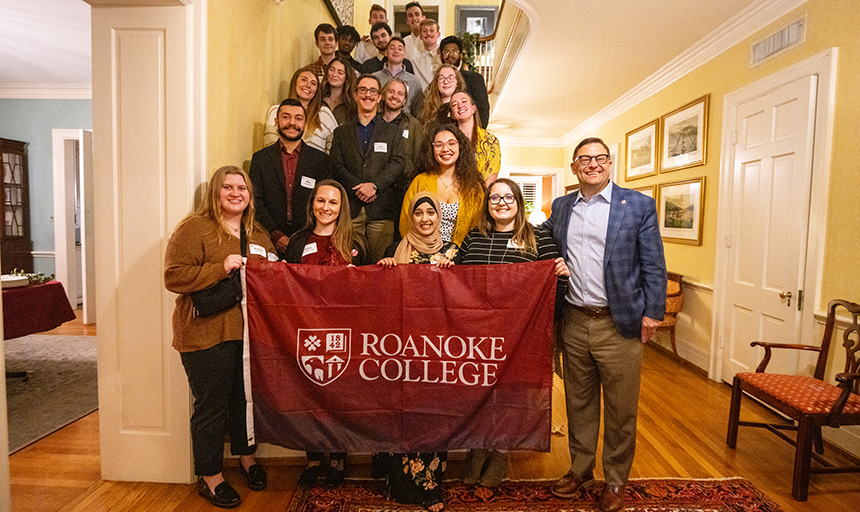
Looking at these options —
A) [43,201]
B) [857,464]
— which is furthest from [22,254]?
[857,464]

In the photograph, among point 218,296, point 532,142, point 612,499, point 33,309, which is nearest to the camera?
point 218,296

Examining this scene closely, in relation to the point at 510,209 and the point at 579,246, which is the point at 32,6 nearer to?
the point at 510,209

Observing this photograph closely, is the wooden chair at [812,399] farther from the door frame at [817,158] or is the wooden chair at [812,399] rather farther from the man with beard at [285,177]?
the man with beard at [285,177]

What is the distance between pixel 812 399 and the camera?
2312 millimetres

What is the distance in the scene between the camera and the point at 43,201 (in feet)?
20.4

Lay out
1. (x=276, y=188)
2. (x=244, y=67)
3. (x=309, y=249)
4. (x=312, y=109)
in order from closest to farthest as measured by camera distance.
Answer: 1. (x=309, y=249)
2. (x=276, y=188)
3. (x=244, y=67)
4. (x=312, y=109)

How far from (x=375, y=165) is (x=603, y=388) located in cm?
175

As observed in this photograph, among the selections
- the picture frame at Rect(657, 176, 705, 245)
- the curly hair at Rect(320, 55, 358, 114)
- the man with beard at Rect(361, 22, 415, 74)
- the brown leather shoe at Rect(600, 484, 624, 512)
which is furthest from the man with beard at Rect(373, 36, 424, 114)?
the picture frame at Rect(657, 176, 705, 245)

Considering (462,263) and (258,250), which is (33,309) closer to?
(258,250)

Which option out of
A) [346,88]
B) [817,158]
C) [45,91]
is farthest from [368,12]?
[817,158]

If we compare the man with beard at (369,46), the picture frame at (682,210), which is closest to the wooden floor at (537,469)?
the picture frame at (682,210)

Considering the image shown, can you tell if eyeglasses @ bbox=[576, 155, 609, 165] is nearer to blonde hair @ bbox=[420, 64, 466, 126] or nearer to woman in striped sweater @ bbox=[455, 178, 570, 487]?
woman in striped sweater @ bbox=[455, 178, 570, 487]

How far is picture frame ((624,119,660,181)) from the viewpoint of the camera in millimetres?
5285

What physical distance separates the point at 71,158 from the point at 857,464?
881cm
